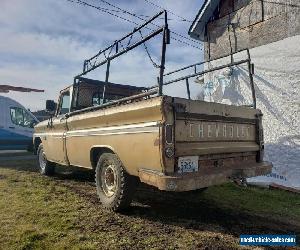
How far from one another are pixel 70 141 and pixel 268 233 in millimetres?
3952

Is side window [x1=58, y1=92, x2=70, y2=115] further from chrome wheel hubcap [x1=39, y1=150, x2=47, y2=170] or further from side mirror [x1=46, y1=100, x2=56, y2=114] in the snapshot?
chrome wheel hubcap [x1=39, y1=150, x2=47, y2=170]

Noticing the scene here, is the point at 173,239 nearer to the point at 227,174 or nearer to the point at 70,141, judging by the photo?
the point at 227,174

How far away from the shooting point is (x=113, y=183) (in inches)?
200

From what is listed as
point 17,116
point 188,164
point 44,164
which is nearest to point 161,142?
point 188,164

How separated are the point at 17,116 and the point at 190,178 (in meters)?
12.3

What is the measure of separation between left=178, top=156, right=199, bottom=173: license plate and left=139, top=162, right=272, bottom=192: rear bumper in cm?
7

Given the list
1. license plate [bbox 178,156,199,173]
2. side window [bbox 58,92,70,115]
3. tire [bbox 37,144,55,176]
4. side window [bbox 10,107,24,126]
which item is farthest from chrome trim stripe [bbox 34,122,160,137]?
side window [bbox 10,107,24,126]

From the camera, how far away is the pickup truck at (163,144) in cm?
389

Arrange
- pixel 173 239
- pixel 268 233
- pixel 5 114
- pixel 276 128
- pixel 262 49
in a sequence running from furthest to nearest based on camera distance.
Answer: pixel 5 114, pixel 262 49, pixel 276 128, pixel 268 233, pixel 173 239

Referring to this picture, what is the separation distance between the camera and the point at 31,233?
4.04 m

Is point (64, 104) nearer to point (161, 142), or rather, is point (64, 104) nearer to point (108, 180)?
point (108, 180)

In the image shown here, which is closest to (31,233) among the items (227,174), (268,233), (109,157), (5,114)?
(109,157)

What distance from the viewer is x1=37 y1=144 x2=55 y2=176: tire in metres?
8.37

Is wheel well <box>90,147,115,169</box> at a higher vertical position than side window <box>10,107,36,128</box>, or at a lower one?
lower
